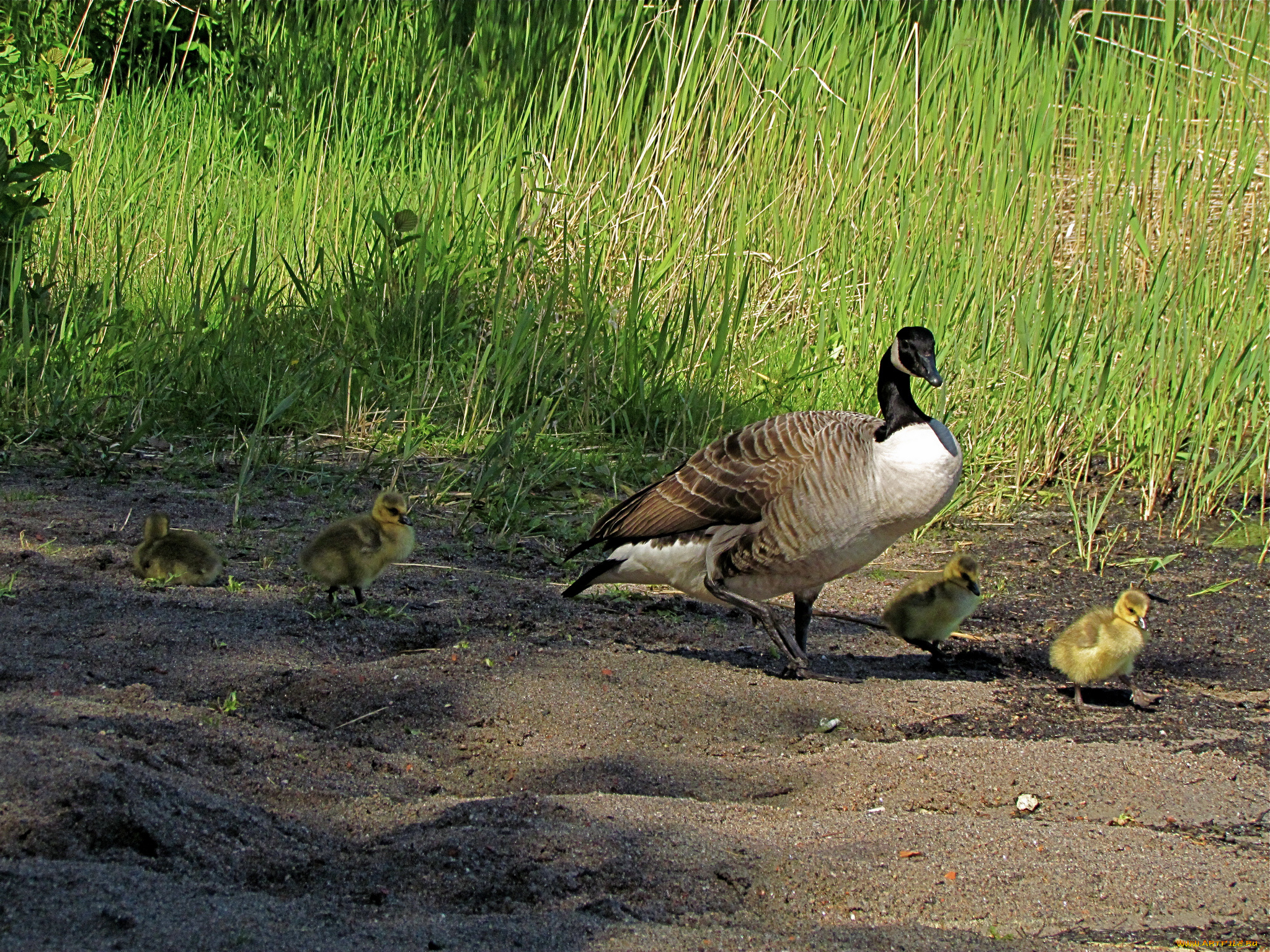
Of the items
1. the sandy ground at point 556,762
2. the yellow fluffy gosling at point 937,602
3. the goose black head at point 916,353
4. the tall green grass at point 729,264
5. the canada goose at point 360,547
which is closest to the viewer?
the sandy ground at point 556,762

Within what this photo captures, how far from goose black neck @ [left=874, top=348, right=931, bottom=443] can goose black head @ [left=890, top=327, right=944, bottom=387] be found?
4 centimetres

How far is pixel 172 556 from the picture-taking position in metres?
5.04

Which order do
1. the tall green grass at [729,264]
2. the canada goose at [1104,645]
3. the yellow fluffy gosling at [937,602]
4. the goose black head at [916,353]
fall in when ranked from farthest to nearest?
the tall green grass at [729,264]
the goose black head at [916,353]
the yellow fluffy gosling at [937,602]
the canada goose at [1104,645]

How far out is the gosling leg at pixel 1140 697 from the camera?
4.91 m

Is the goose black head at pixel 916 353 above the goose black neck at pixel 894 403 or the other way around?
above

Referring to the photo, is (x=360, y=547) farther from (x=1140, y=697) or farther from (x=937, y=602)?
(x=1140, y=697)

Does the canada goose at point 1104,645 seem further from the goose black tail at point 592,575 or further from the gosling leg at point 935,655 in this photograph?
the goose black tail at point 592,575

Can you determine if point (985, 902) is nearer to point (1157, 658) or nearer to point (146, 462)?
point (1157, 658)

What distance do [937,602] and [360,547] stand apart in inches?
85.5

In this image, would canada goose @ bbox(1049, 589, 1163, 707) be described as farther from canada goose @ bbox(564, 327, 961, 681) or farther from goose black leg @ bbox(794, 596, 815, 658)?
goose black leg @ bbox(794, 596, 815, 658)

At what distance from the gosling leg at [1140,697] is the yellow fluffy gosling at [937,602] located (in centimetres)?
61

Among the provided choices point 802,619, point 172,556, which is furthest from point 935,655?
point 172,556

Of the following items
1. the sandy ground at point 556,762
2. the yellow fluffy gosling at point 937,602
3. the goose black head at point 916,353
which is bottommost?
the sandy ground at point 556,762

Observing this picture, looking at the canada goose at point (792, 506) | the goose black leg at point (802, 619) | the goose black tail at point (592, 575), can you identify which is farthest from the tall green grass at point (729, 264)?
the goose black leg at point (802, 619)
